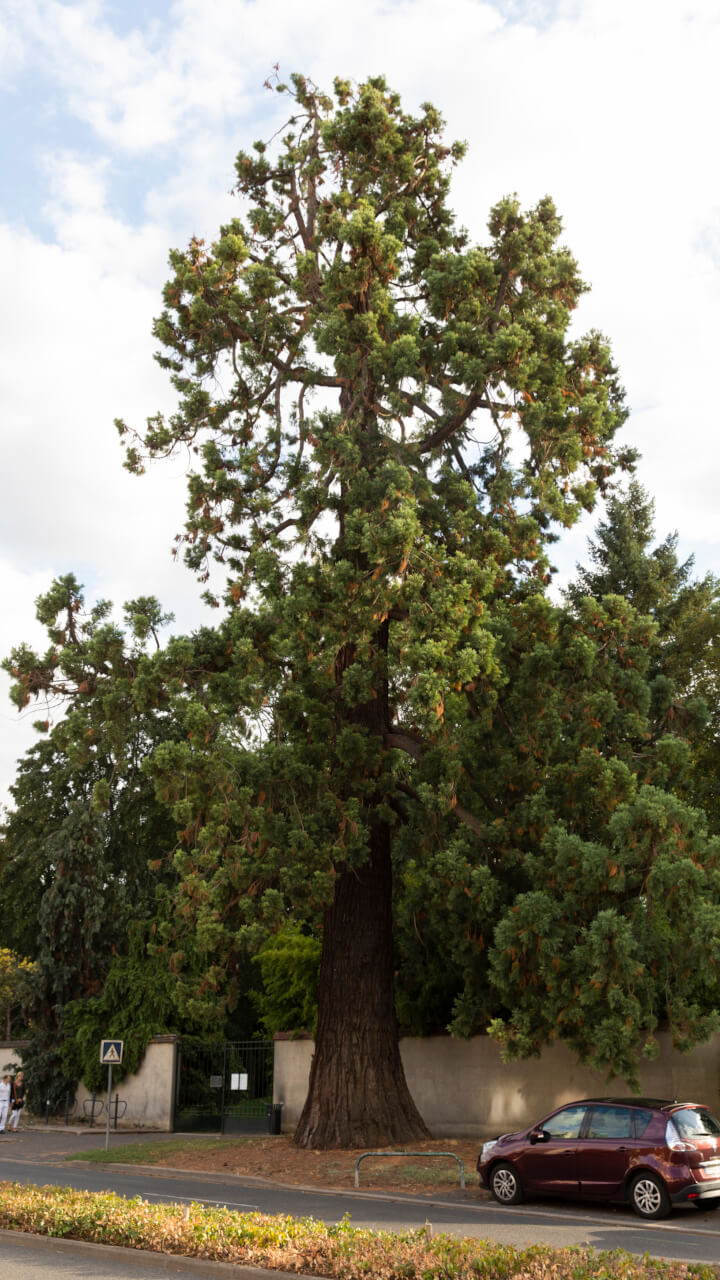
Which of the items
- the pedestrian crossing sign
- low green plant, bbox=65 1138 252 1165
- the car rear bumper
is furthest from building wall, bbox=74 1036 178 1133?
the car rear bumper

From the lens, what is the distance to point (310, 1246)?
28.0 feet

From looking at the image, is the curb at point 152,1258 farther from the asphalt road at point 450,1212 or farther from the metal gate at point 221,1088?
the metal gate at point 221,1088

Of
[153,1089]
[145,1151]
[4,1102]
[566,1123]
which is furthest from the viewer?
[153,1089]

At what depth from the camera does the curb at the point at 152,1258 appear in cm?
823

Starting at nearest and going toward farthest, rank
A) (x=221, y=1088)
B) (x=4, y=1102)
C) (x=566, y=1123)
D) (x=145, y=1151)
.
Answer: (x=566, y=1123) < (x=145, y=1151) < (x=4, y=1102) < (x=221, y=1088)

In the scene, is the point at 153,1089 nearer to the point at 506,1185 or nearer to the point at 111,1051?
the point at 111,1051

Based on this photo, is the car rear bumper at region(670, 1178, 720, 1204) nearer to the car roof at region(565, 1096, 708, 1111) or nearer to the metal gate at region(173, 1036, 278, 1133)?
the car roof at region(565, 1096, 708, 1111)

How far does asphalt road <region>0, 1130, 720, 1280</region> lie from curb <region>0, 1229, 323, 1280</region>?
0.31 meters

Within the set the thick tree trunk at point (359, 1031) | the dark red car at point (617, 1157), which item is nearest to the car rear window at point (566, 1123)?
the dark red car at point (617, 1157)

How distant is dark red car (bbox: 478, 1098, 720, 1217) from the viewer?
12461 mm

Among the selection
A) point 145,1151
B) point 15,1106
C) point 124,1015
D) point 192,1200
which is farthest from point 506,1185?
point 124,1015

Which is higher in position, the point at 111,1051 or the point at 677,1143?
the point at 111,1051

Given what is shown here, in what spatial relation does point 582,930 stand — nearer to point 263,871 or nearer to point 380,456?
point 263,871

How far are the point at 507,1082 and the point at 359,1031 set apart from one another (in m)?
3.21
